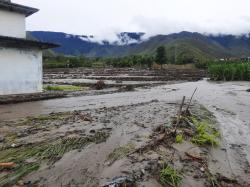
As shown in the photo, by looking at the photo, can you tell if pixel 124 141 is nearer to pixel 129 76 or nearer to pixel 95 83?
pixel 95 83

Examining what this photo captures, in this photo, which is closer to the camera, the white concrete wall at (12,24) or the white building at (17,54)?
the white building at (17,54)

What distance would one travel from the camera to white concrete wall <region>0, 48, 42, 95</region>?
17.5 meters

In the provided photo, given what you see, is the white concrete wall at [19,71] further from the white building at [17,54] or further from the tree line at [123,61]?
the tree line at [123,61]

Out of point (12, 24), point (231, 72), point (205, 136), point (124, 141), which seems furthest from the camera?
point (231, 72)

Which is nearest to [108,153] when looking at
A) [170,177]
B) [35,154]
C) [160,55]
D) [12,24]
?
[35,154]

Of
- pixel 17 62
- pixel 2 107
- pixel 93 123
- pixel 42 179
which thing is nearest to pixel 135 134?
pixel 93 123

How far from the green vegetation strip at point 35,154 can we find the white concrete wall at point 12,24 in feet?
42.9

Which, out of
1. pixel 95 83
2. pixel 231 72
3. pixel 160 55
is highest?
pixel 160 55

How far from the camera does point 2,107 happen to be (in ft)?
46.6

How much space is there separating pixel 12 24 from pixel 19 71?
9.09ft

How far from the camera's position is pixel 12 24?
63.0ft

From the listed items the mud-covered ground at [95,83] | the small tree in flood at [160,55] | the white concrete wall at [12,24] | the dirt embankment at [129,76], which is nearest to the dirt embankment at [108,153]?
the mud-covered ground at [95,83]

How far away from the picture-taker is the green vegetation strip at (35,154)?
5355 mm

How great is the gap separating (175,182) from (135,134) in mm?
3122
